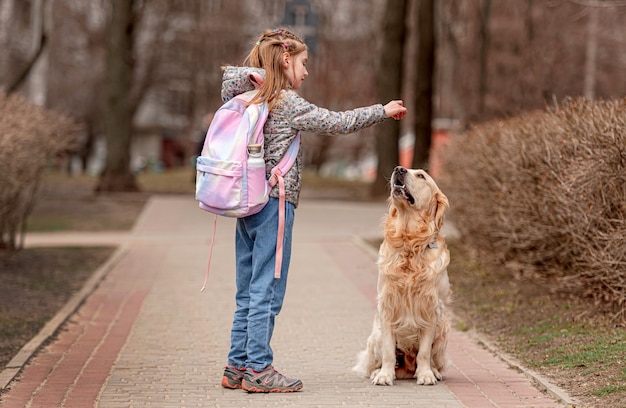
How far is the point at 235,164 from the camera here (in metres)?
6.41

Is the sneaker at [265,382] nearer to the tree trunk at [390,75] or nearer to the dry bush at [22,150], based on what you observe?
the dry bush at [22,150]

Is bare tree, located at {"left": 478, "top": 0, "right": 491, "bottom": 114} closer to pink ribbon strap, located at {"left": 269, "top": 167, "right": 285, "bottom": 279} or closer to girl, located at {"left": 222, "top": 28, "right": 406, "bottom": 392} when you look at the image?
girl, located at {"left": 222, "top": 28, "right": 406, "bottom": 392}

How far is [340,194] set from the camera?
2784 centimetres

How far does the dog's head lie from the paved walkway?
1.13 meters

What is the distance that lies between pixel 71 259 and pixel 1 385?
746 cm

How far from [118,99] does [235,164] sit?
64.2 feet

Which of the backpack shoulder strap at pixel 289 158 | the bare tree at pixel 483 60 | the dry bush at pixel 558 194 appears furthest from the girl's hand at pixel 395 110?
the bare tree at pixel 483 60

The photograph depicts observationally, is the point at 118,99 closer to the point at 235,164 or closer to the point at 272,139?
the point at 272,139

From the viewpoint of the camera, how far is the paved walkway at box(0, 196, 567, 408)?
670cm

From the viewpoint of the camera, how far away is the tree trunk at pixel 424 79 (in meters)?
24.9

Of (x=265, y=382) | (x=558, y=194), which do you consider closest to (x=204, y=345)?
(x=265, y=382)

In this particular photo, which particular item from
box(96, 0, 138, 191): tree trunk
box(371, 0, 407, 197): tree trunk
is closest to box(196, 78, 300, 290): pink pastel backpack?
box(371, 0, 407, 197): tree trunk

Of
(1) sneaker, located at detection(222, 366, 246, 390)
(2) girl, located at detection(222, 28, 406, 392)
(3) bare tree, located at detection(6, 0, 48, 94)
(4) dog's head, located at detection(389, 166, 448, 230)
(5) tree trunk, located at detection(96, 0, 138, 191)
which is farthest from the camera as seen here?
(5) tree trunk, located at detection(96, 0, 138, 191)

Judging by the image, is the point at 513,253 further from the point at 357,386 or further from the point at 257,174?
the point at 257,174
